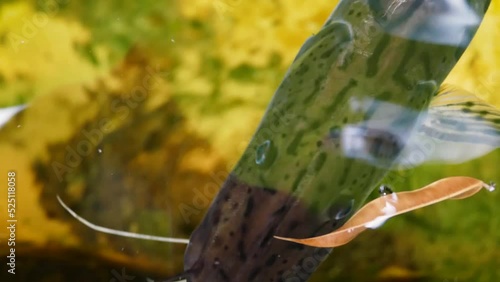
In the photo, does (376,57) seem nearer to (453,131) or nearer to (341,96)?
(341,96)

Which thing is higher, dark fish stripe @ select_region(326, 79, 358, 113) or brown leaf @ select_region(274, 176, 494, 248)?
dark fish stripe @ select_region(326, 79, 358, 113)

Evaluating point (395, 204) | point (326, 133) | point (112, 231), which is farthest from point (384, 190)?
point (112, 231)

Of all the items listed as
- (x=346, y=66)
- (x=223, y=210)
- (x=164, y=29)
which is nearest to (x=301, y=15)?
(x=346, y=66)

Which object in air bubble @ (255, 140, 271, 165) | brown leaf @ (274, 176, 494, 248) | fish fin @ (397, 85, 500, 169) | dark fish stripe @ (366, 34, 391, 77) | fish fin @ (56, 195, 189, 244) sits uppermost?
dark fish stripe @ (366, 34, 391, 77)

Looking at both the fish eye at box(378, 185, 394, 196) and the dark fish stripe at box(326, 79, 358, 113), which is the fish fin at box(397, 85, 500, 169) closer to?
the fish eye at box(378, 185, 394, 196)

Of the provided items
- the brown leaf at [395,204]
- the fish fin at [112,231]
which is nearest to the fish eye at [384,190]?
the brown leaf at [395,204]

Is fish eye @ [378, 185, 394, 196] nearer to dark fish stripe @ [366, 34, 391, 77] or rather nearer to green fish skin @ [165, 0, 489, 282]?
green fish skin @ [165, 0, 489, 282]

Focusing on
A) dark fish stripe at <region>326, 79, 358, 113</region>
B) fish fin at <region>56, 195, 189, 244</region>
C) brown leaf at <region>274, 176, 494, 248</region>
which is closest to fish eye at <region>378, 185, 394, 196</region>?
brown leaf at <region>274, 176, 494, 248</region>
